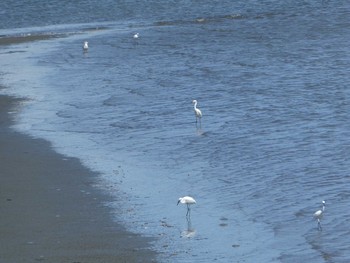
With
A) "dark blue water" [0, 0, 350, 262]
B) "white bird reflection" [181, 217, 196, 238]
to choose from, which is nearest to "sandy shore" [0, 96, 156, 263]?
"dark blue water" [0, 0, 350, 262]

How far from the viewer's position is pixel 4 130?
58.7ft

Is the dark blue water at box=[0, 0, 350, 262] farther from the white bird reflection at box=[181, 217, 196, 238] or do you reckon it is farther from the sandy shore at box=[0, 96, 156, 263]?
the sandy shore at box=[0, 96, 156, 263]

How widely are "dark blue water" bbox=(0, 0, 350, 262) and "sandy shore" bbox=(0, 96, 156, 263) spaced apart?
275mm

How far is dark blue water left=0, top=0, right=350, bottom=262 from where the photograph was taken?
1137 cm

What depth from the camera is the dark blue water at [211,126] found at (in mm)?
11367

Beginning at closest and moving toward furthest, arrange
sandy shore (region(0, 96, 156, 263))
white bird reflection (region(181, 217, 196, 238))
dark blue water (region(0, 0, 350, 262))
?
1. sandy shore (region(0, 96, 156, 263))
2. white bird reflection (region(181, 217, 196, 238))
3. dark blue water (region(0, 0, 350, 262))

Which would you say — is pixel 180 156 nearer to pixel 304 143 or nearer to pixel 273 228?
pixel 304 143

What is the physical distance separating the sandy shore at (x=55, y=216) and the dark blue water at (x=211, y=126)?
275mm

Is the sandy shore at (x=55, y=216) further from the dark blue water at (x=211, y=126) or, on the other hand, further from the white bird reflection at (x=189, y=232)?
the white bird reflection at (x=189, y=232)

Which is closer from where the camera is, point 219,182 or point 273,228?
point 273,228

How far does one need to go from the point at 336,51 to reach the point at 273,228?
1713 cm

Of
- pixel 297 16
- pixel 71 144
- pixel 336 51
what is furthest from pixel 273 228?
pixel 297 16

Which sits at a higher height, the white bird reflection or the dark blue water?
the white bird reflection

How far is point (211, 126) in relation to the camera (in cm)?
1769
